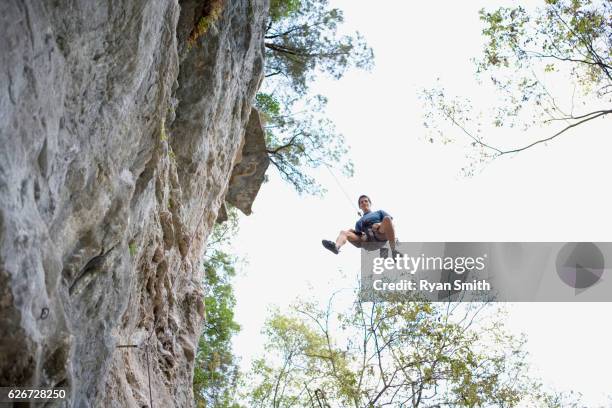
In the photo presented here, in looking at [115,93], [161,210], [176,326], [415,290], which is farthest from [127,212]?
[415,290]

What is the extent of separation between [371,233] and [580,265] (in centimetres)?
492

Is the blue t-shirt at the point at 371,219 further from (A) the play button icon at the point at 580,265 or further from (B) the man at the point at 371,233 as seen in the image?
(A) the play button icon at the point at 580,265

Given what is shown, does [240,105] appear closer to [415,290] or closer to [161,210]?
[161,210]

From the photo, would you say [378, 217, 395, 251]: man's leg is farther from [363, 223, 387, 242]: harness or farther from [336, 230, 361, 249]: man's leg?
[336, 230, 361, 249]: man's leg

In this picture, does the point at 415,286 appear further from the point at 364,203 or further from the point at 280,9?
the point at 280,9

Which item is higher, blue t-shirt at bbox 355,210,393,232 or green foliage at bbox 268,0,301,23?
green foliage at bbox 268,0,301,23

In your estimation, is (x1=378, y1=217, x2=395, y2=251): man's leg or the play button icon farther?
the play button icon

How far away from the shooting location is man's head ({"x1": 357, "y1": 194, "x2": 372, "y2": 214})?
531 inches

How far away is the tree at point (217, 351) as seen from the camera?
1652cm

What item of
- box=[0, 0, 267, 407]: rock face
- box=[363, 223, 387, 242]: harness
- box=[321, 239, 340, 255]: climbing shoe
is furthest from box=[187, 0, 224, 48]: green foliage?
box=[363, 223, 387, 242]: harness

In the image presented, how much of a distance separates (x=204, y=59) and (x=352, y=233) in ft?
16.4

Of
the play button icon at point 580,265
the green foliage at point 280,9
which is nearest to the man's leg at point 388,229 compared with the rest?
the play button icon at point 580,265

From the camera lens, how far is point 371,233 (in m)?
12.8

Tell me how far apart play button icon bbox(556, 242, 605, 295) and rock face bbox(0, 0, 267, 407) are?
829cm
